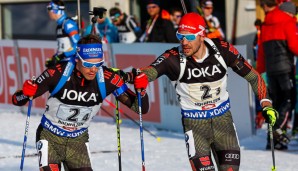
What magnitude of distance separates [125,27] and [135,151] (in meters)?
6.94

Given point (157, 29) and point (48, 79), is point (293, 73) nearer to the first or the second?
point (157, 29)

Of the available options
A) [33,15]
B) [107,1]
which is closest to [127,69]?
[107,1]

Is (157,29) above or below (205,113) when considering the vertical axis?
below

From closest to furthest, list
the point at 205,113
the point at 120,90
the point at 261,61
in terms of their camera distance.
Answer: the point at 120,90 < the point at 205,113 < the point at 261,61

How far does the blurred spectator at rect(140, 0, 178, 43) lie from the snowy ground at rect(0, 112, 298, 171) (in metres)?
1.98

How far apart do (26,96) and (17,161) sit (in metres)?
4.21

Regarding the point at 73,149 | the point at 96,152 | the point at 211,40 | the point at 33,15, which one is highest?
the point at 211,40

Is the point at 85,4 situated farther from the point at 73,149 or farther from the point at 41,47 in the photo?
the point at 73,149

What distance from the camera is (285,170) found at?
11.0 m

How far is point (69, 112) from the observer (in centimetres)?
791

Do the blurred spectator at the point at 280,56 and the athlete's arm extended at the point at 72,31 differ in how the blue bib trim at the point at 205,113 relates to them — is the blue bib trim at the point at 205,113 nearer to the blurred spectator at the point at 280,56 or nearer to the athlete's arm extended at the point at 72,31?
the blurred spectator at the point at 280,56

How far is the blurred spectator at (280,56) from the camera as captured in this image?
484 inches

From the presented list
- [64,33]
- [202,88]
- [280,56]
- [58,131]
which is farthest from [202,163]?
[64,33]

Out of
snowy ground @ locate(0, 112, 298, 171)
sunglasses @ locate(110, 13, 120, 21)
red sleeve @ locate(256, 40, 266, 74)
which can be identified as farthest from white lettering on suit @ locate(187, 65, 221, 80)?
sunglasses @ locate(110, 13, 120, 21)
